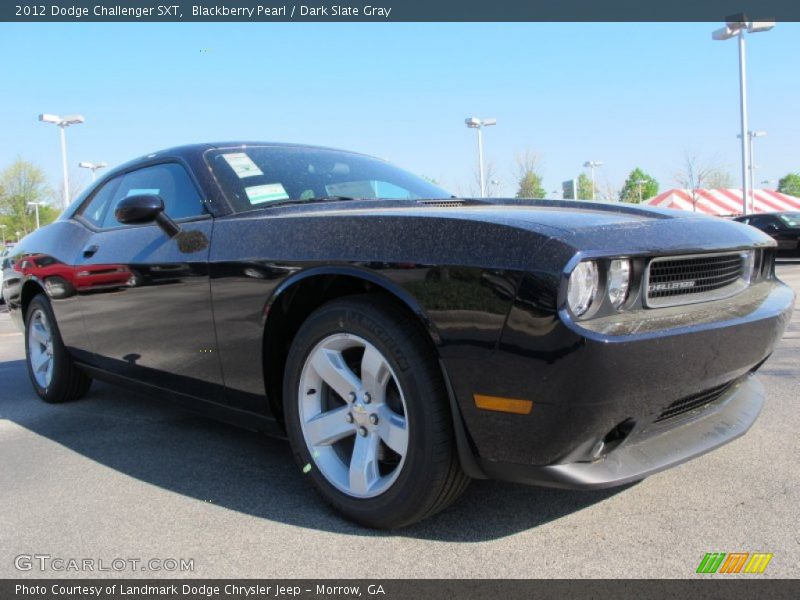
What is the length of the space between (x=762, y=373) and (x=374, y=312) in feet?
10.9

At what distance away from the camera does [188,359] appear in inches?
116

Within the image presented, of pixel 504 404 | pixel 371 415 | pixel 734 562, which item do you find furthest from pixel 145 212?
pixel 734 562

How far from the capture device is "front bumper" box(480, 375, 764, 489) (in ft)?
6.36

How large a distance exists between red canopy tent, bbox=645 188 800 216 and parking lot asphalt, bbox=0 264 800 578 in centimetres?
3285

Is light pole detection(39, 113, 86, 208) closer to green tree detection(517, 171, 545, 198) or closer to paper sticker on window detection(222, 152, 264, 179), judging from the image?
green tree detection(517, 171, 545, 198)

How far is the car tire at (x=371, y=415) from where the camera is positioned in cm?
207

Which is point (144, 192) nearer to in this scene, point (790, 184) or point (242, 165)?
point (242, 165)

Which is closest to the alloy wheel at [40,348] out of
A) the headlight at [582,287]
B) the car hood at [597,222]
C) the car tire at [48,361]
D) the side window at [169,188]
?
the car tire at [48,361]

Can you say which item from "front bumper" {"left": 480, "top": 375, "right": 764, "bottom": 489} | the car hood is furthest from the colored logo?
the car hood

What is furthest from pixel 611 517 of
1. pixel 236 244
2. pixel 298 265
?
pixel 236 244
